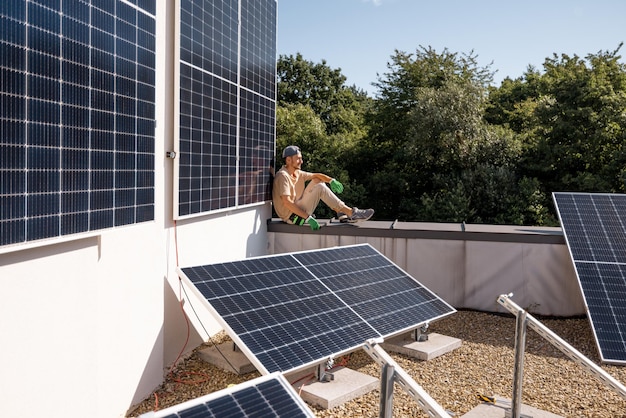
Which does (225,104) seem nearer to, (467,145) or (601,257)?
(601,257)

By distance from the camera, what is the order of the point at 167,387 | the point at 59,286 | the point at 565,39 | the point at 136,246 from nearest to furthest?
the point at 59,286 < the point at 136,246 < the point at 167,387 < the point at 565,39

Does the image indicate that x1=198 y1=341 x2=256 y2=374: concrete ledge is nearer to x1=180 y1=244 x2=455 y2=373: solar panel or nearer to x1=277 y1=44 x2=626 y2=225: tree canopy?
x1=180 y1=244 x2=455 y2=373: solar panel

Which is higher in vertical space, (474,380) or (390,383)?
(390,383)

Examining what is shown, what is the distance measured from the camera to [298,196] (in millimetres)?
11312

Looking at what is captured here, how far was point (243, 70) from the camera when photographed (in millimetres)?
9344

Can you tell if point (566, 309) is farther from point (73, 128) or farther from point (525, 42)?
point (525, 42)

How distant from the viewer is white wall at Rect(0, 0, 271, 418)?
4324 millimetres

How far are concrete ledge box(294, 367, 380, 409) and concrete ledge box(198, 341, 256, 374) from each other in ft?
3.34

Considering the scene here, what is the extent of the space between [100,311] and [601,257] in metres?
8.13

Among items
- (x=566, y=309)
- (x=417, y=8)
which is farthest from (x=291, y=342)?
(x=417, y=8)

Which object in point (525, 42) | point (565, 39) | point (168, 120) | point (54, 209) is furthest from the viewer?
point (525, 42)

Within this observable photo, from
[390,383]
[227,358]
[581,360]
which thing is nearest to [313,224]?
[227,358]

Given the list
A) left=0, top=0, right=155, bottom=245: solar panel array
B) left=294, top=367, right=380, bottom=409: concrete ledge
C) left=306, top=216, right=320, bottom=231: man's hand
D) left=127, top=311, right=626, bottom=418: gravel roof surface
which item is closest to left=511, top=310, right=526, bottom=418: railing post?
left=127, top=311, right=626, bottom=418: gravel roof surface

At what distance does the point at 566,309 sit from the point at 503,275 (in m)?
1.30
